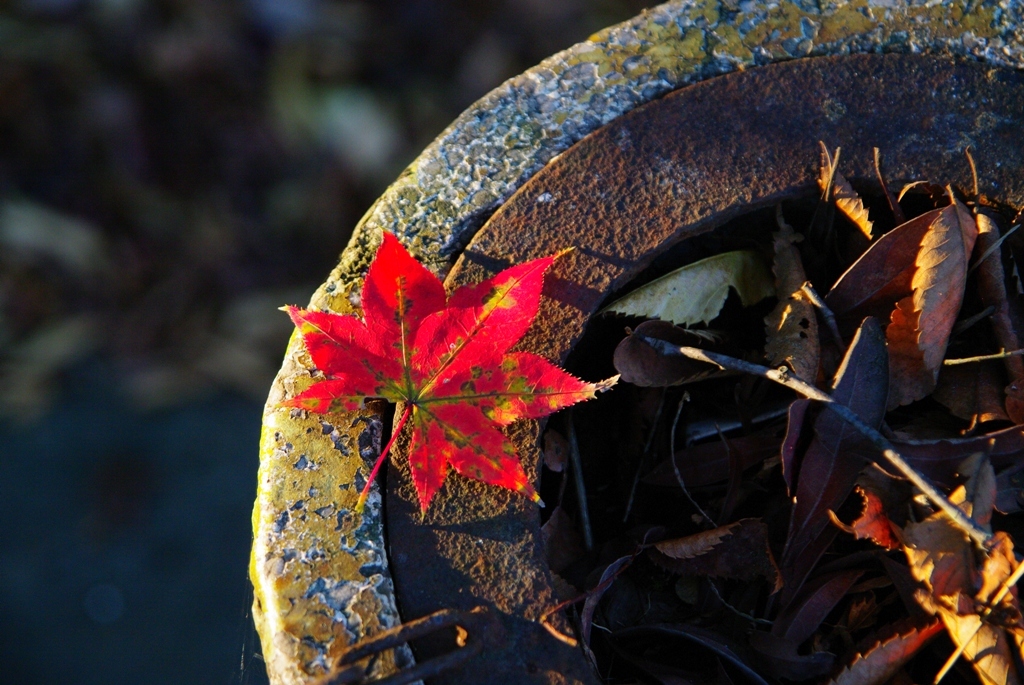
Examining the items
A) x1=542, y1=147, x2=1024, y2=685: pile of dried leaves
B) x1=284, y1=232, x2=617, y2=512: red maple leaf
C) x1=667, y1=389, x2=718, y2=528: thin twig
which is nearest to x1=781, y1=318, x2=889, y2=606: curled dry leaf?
x1=542, y1=147, x2=1024, y2=685: pile of dried leaves

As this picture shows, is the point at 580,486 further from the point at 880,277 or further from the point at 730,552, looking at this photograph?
the point at 880,277

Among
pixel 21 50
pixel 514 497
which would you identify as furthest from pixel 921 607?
pixel 21 50

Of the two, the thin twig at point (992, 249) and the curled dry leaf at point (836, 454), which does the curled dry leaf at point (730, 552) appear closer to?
the curled dry leaf at point (836, 454)

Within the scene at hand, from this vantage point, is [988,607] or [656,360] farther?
[656,360]

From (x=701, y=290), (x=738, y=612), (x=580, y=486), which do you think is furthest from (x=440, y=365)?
(x=738, y=612)

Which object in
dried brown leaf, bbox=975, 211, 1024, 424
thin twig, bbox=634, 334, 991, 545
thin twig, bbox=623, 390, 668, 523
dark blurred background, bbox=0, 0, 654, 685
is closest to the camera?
thin twig, bbox=634, 334, 991, 545

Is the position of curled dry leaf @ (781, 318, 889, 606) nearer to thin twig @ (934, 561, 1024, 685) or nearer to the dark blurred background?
thin twig @ (934, 561, 1024, 685)

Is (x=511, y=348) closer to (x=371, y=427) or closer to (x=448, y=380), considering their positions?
(x=448, y=380)
